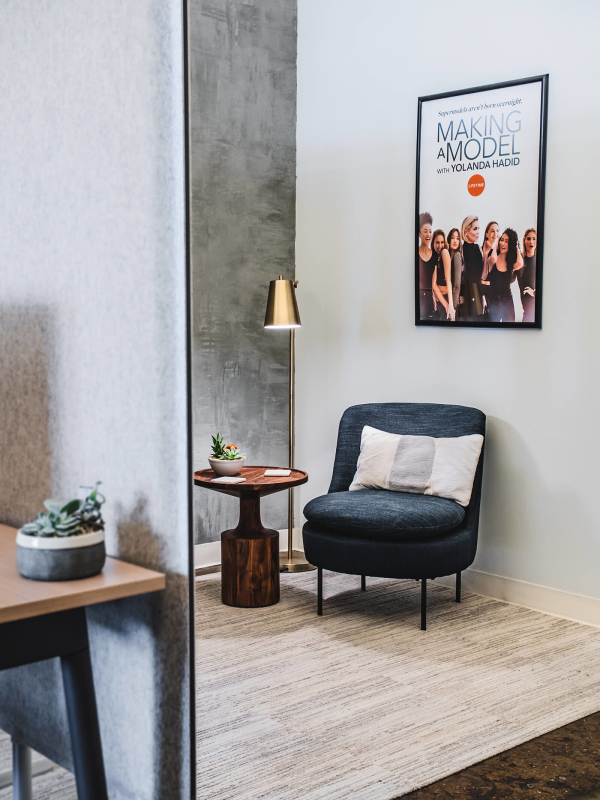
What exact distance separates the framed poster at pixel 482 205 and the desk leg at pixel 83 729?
2819 mm

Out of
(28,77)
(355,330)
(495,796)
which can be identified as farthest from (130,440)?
(355,330)

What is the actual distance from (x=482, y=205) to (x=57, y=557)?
9.91 ft

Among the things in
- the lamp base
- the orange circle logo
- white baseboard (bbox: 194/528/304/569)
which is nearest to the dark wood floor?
the lamp base

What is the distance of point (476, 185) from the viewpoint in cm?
392

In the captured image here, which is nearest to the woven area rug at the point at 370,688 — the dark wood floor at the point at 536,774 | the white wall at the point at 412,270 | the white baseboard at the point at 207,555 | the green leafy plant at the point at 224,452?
the dark wood floor at the point at 536,774

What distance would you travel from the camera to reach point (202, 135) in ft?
14.2

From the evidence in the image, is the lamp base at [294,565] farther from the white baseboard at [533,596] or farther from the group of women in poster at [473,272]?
the group of women in poster at [473,272]

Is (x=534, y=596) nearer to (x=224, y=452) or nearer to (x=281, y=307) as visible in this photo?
(x=224, y=452)

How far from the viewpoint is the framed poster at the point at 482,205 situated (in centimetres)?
372

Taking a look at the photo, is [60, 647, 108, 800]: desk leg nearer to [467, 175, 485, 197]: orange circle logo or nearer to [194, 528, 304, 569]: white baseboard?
[194, 528, 304, 569]: white baseboard

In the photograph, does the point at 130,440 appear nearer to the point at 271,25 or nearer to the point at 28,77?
the point at 28,77

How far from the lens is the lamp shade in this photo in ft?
13.7

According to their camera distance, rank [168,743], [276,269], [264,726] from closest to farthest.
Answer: [168,743] < [264,726] < [276,269]

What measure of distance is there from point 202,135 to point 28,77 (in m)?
2.70
